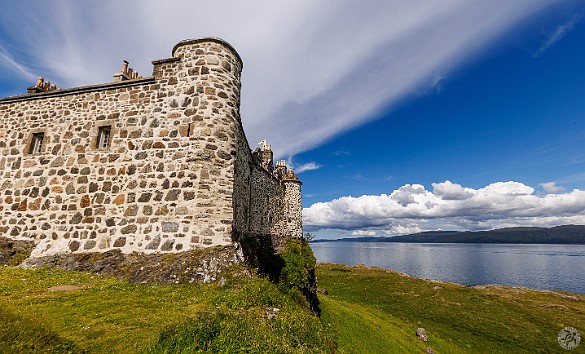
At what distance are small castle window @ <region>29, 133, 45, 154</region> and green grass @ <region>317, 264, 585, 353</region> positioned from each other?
2109cm

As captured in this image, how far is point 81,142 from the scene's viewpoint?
46.6 ft

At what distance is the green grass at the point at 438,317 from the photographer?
25500 millimetres

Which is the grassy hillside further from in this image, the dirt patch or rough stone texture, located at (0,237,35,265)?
rough stone texture, located at (0,237,35,265)

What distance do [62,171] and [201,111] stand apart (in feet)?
25.7

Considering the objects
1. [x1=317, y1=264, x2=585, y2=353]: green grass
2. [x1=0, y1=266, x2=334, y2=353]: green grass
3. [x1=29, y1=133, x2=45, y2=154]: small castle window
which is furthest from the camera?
[x1=317, y1=264, x2=585, y2=353]: green grass

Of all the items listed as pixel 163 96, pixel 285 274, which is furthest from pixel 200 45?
pixel 285 274

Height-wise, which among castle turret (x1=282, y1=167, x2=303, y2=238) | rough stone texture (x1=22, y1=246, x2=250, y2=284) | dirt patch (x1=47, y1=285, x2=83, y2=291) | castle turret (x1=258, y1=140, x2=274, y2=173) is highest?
castle turret (x1=258, y1=140, x2=274, y2=173)

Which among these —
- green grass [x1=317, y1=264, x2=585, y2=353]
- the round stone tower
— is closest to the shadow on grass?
the round stone tower

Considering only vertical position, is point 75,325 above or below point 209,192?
below

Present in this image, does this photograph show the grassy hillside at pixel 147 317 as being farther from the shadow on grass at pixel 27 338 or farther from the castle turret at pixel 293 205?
the castle turret at pixel 293 205

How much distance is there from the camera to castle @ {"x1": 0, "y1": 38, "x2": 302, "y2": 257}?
12.4 meters

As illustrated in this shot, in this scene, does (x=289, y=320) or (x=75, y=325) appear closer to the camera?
(x=75, y=325)

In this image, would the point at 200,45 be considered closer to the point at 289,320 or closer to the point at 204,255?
the point at 204,255

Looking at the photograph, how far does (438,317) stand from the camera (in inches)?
1430
